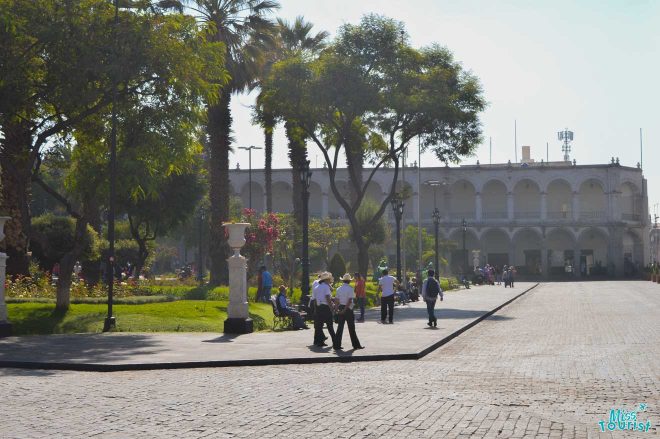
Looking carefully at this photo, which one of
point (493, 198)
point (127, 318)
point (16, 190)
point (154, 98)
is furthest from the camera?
point (493, 198)

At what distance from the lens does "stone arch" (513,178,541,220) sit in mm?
79062

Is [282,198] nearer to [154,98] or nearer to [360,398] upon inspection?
[154,98]

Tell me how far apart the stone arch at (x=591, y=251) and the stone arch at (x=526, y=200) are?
4795 mm

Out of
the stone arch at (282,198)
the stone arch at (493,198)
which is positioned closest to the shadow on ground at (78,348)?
the stone arch at (282,198)

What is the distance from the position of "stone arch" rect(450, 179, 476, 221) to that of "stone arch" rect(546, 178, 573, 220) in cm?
687

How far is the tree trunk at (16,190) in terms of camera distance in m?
23.0

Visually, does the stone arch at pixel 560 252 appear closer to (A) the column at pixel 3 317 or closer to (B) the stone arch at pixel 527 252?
(B) the stone arch at pixel 527 252

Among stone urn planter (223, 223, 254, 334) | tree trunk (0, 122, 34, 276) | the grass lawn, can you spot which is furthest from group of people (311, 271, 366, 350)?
tree trunk (0, 122, 34, 276)

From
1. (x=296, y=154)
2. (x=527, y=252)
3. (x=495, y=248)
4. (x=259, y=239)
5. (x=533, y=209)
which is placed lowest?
(x=259, y=239)

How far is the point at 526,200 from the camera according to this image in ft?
262

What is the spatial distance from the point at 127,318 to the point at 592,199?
6460 centimetres

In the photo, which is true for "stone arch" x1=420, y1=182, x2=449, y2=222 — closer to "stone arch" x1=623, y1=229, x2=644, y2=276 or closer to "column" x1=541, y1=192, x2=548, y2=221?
"column" x1=541, y1=192, x2=548, y2=221

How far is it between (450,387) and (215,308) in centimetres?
1383

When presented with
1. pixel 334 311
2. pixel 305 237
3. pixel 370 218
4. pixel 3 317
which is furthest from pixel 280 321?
pixel 370 218
